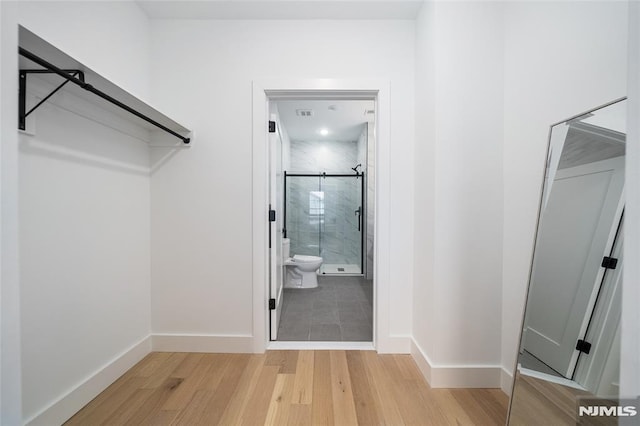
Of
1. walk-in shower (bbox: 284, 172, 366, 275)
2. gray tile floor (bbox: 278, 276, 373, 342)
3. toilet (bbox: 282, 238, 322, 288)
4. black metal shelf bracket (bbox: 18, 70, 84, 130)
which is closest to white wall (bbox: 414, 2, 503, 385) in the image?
gray tile floor (bbox: 278, 276, 373, 342)

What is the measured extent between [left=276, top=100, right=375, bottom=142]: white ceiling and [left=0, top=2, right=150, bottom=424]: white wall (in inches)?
78.6

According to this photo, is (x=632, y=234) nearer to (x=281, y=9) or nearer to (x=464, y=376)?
(x=464, y=376)

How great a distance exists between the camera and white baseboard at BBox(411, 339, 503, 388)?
1.63 meters

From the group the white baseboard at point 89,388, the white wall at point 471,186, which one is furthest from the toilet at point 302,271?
the white wall at point 471,186

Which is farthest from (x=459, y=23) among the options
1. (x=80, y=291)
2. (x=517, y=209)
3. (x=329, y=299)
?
(x=329, y=299)

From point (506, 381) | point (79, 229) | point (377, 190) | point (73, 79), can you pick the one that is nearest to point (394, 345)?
point (506, 381)

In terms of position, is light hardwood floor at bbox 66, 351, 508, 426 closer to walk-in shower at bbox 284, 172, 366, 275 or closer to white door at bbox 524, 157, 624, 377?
white door at bbox 524, 157, 624, 377

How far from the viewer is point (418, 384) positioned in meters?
1.65

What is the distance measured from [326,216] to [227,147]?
331 centimetres

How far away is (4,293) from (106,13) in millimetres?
1855

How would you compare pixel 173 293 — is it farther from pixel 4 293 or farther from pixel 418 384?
pixel 418 384

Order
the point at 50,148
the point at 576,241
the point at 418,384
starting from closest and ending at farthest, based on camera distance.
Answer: the point at 576,241
the point at 50,148
the point at 418,384

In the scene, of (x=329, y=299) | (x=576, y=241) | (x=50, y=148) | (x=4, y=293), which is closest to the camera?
(x=4, y=293)

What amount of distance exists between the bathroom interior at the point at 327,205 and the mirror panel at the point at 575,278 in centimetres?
174
